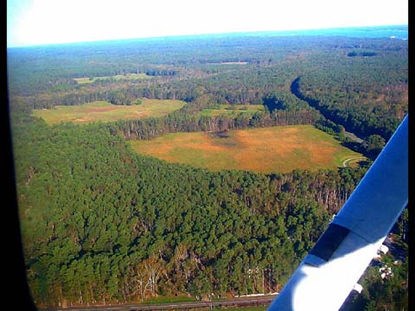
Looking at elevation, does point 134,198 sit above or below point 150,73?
below

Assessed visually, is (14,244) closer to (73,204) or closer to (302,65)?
(73,204)

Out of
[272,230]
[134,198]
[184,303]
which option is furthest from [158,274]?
[134,198]

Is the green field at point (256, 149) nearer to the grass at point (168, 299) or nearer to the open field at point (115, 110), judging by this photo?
the open field at point (115, 110)

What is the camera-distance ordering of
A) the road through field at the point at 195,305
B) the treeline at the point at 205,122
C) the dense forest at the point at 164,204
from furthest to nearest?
the treeline at the point at 205,122 → the road through field at the point at 195,305 → the dense forest at the point at 164,204

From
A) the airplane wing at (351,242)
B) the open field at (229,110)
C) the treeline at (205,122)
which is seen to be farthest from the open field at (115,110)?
the airplane wing at (351,242)

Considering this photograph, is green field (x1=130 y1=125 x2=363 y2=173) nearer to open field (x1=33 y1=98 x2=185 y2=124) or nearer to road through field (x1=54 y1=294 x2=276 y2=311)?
open field (x1=33 y1=98 x2=185 y2=124)
